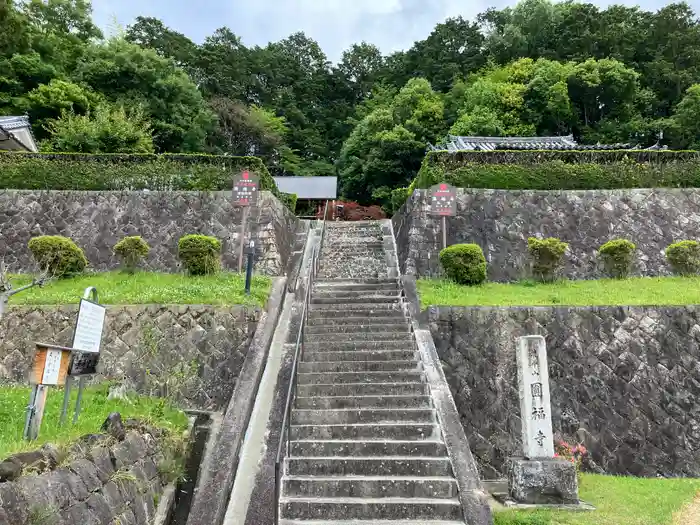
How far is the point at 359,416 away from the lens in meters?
6.72

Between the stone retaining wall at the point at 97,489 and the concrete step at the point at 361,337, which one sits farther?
the concrete step at the point at 361,337

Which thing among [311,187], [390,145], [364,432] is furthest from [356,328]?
[311,187]

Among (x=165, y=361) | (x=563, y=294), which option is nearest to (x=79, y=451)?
(x=165, y=361)

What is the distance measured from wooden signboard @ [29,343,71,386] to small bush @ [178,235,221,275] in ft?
23.1

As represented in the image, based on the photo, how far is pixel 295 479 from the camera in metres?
5.70

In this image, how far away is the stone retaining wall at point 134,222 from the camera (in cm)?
1421

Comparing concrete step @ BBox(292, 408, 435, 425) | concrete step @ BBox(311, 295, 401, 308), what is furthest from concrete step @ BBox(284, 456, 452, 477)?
concrete step @ BBox(311, 295, 401, 308)

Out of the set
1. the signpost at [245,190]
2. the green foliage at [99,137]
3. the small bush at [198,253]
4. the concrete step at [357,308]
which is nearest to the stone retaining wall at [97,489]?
the concrete step at [357,308]

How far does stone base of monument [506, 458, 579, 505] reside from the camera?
19.3 feet

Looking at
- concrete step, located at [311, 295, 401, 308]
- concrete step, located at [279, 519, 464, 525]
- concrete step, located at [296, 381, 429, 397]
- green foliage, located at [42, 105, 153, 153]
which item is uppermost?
green foliage, located at [42, 105, 153, 153]

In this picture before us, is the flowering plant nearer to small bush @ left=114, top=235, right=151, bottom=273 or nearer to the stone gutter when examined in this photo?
the stone gutter

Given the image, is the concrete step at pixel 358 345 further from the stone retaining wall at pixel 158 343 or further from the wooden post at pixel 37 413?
the wooden post at pixel 37 413

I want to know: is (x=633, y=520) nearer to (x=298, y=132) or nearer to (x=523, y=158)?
(x=523, y=158)

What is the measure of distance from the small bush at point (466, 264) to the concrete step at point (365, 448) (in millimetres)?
5856
